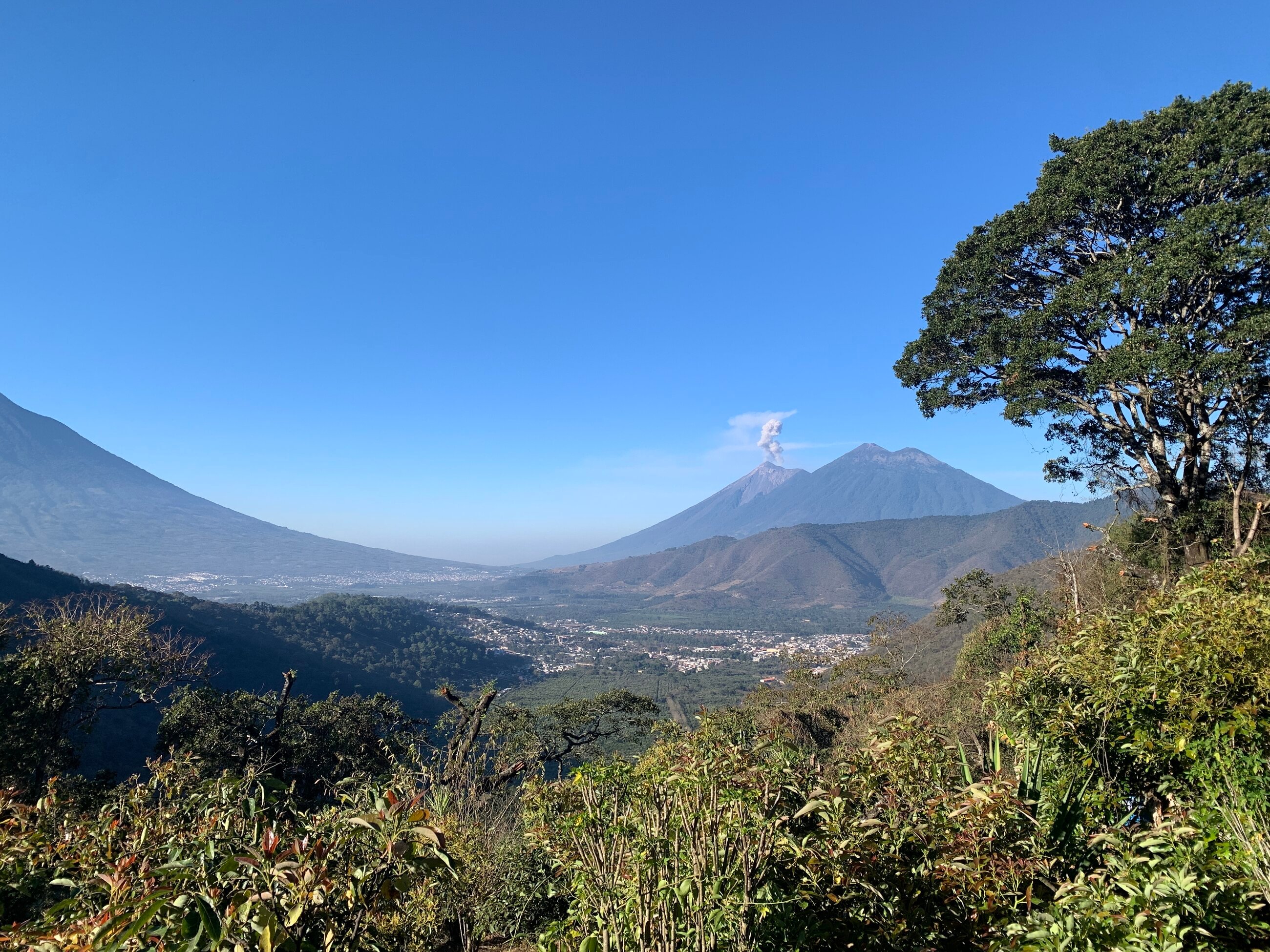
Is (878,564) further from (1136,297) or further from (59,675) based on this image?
(59,675)

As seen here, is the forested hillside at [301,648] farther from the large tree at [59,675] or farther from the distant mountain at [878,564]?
the distant mountain at [878,564]

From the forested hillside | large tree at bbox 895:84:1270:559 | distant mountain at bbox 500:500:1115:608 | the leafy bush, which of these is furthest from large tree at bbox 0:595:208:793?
distant mountain at bbox 500:500:1115:608

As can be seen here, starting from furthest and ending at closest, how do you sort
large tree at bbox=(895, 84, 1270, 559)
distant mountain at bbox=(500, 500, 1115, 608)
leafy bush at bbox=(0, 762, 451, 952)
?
1. distant mountain at bbox=(500, 500, 1115, 608)
2. large tree at bbox=(895, 84, 1270, 559)
3. leafy bush at bbox=(0, 762, 451, 952)

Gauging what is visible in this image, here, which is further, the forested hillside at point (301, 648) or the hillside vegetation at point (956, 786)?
the forested hillside at point (301, 648)

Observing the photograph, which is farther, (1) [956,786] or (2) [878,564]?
(2) [878,564]

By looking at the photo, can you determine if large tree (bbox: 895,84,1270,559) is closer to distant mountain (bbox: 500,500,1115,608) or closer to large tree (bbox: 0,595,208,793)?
large tree (bbox: 0,595,208,793)

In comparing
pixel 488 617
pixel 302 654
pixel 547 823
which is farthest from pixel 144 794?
pixel 488 617

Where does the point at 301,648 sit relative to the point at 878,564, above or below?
below

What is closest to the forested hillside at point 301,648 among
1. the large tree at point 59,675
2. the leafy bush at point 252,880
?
the large tree at point 59,675

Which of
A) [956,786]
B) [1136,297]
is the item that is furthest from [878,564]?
[956,786]
